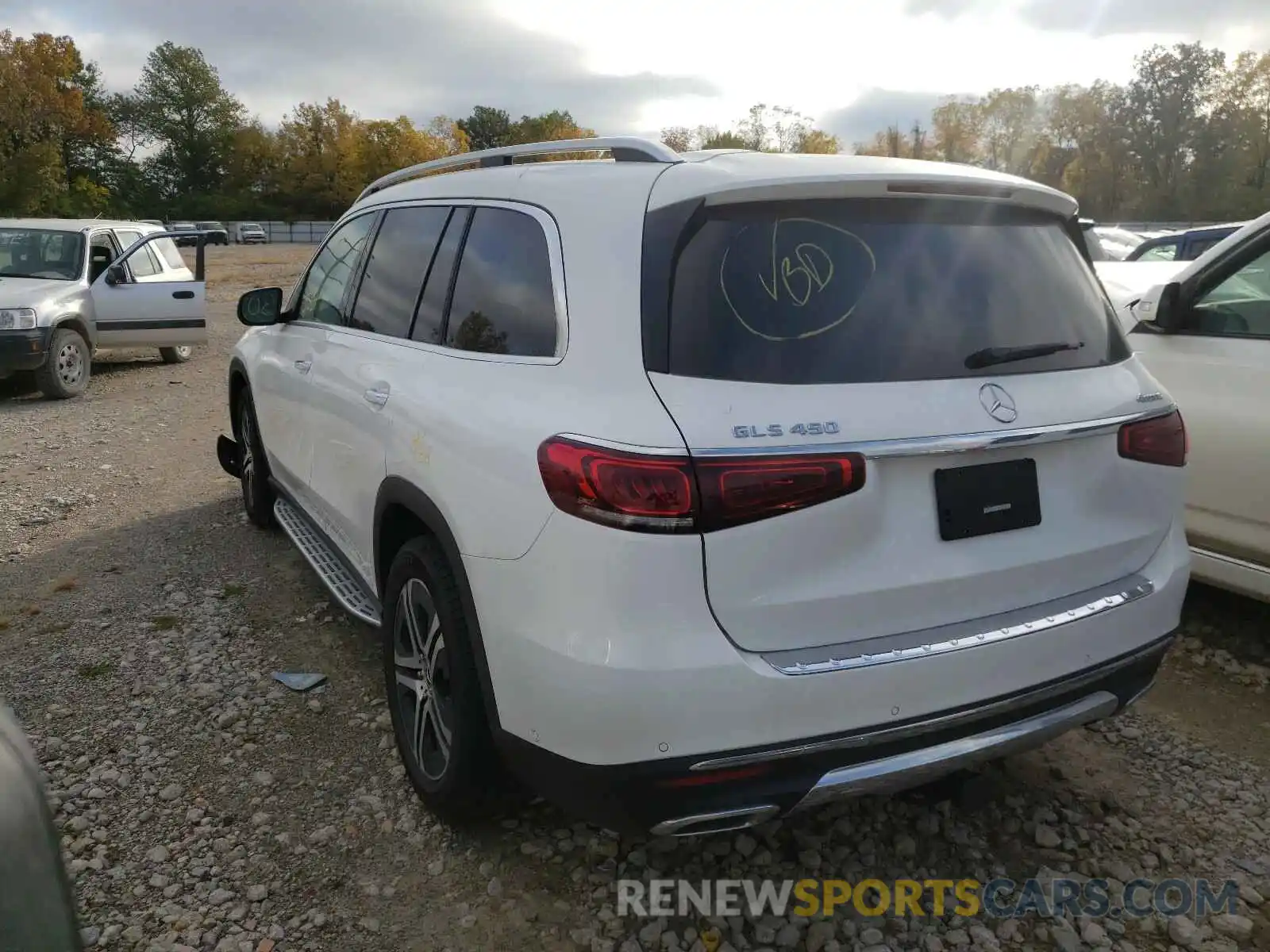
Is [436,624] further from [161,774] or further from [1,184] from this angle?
[1,184]

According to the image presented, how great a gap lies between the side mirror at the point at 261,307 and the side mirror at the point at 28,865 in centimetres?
349

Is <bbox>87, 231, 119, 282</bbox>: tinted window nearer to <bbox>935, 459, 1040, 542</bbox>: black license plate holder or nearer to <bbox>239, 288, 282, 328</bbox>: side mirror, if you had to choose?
<bbox>239, 288, 282, 328</bbox>: side mirror

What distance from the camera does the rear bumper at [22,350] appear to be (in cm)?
927

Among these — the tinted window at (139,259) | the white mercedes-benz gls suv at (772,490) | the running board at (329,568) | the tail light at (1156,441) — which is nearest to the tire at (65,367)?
the tinted window at (139,259)

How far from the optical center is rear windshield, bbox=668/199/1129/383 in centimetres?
212

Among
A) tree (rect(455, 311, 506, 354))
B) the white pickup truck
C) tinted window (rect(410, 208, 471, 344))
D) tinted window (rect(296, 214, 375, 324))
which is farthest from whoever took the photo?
tinted window (rect(296, 214, 375, 324))

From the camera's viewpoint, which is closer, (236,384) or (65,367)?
(236,384)

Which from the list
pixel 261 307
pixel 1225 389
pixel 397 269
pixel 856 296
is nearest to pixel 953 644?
pixel 856 296

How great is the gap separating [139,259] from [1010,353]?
11.2 meters

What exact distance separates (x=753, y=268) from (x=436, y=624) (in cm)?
129

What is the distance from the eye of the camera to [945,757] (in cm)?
221

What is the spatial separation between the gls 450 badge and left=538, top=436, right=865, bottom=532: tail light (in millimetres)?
47

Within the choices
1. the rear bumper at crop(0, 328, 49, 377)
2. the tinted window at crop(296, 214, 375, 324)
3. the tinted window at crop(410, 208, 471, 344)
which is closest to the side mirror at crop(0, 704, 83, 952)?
the tinted window at crop(410, 208, 471, 344)

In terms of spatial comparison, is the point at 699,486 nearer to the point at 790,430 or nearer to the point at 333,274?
the point at 790,430
